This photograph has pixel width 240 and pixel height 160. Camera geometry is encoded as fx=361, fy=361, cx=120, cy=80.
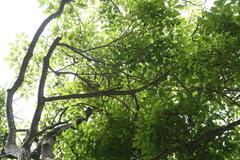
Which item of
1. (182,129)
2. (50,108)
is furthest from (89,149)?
(50,108)

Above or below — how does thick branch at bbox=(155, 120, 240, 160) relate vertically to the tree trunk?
above

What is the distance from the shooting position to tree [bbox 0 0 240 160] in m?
5.38

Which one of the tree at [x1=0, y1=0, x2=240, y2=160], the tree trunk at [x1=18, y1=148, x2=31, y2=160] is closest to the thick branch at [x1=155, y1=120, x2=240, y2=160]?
the tree at [x1=0, y1=0, x2=240, y2=160]

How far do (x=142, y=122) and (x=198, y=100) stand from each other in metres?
0.95

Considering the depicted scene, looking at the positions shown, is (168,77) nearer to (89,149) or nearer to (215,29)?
(215,29)

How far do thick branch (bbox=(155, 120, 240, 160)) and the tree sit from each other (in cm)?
2

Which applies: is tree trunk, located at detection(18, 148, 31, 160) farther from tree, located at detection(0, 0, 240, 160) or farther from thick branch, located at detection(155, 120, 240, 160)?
thick branch, located at detection(155, 120, 240, 160)

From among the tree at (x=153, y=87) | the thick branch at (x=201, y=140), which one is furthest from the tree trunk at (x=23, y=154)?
the thick branch at (x=201, y=140)

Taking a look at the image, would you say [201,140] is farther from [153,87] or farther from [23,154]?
[23,154]

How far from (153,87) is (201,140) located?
1388 millimetres

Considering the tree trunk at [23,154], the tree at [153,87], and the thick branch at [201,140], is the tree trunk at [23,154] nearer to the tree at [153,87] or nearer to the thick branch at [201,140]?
the tree at [153,87]

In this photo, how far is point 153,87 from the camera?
6.45m

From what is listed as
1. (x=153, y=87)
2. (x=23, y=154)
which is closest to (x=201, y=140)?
(x=153, y=87)

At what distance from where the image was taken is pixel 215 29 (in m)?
5.29
